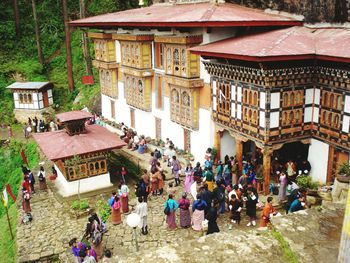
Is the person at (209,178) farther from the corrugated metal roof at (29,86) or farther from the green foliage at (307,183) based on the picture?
the corrugated metal roof at (29,86)

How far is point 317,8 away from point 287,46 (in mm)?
3808

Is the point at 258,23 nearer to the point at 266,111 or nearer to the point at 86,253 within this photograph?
the point at 266,111

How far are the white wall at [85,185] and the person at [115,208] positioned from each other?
5.68m

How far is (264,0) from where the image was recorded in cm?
2078

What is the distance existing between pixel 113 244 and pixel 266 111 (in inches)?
305

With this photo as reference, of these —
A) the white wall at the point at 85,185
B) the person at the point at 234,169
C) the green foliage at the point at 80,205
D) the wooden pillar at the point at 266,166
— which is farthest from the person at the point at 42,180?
the wooden pillar at the point at 266,166

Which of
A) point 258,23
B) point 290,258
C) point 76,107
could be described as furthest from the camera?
point 76,107

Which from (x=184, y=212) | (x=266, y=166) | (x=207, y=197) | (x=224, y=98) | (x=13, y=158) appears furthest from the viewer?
(x=13, y=158)

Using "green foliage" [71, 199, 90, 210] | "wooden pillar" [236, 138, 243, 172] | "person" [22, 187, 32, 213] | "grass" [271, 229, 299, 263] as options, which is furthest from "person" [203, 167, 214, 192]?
"grass" [271, 229, 299, 263]

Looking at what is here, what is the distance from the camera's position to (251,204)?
1381 centimetres

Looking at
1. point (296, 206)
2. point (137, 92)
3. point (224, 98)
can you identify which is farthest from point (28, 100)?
point (296, 206)

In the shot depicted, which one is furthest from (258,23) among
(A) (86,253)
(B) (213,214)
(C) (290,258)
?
(C) (290,258)

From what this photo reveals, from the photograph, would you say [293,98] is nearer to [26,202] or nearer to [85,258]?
[85,258]

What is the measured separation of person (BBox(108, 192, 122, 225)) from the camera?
15.6 metres
